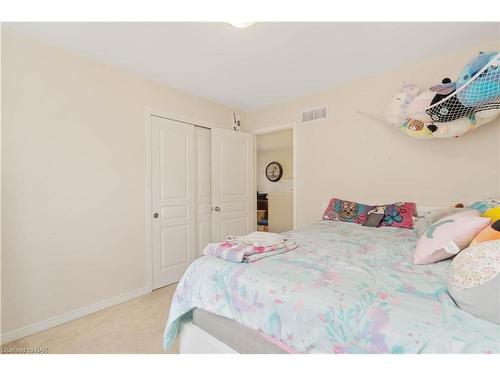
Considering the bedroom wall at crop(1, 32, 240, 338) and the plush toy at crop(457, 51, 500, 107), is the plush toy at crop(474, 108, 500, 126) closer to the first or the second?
the plush toy at crop(457, 51, 500, 107)

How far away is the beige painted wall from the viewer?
5.53 meters

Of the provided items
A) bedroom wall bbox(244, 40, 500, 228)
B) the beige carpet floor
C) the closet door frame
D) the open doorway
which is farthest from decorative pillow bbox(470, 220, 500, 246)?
the open doorway

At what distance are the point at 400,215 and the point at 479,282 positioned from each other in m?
1.61

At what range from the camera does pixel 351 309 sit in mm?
898

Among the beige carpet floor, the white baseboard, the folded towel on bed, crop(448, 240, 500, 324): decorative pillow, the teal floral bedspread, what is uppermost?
crop(448, 240, 500, 324): decorative pillow

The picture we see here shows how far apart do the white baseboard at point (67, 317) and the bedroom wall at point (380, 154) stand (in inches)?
83.9

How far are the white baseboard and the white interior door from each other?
3.97 ft

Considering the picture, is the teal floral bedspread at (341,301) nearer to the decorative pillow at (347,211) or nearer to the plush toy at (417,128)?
the decorative pillow at (347,211)

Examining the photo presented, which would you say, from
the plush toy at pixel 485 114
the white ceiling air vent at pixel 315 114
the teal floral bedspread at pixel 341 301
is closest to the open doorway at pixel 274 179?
the white ceiling air vent at pixel 315 114

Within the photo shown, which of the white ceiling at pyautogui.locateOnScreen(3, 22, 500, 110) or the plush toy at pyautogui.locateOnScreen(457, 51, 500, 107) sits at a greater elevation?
the white ceiling at pyautogui.locateOnScreen(3, 22, 500, 110)

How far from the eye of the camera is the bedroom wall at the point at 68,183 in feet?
6.31

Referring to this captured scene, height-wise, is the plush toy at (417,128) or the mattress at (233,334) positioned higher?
the plush toy at (417,128)

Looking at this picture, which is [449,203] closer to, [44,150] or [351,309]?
[351,309]
